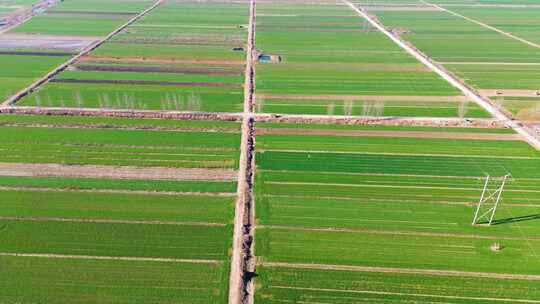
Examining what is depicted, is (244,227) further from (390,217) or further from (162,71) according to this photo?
(162,71)

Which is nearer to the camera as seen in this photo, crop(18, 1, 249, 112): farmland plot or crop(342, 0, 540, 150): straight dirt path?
crop(342, 0, 540, 150): straight dirt path

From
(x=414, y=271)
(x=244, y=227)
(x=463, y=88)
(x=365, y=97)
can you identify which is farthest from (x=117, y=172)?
(x=463, y=88)

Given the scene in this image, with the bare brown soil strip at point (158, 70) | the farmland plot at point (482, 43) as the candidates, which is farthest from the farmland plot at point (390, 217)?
the bare brown soil strip at point (158, 70)

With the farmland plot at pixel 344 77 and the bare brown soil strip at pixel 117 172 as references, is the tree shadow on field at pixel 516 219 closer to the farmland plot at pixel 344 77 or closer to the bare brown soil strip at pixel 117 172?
the farmland plot at pixel 344 77

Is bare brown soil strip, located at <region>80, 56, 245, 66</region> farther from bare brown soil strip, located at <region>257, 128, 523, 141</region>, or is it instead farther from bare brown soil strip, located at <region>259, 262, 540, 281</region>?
bare brown soil strip, located at <region>259, 262, 540, 281</region>

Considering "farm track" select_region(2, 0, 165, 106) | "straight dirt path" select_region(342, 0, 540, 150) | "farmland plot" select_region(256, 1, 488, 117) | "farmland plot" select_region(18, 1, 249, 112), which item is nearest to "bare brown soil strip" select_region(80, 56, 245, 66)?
"farmland plot" select_region(18, 1, 249, 112)
